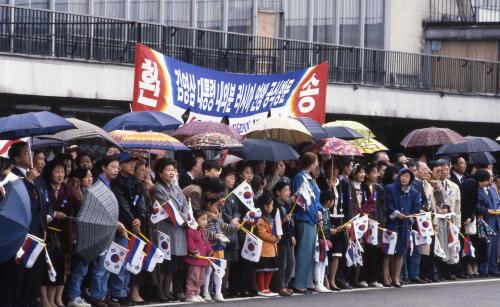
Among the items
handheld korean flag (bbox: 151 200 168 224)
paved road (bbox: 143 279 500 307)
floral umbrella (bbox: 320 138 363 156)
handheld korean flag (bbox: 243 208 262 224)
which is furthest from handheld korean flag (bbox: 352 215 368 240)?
handheld korean flag (bbox: 151 200 168 224)

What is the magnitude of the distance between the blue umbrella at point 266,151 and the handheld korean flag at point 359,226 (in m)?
1.70

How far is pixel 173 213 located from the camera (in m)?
18.9

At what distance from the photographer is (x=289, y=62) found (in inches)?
1305

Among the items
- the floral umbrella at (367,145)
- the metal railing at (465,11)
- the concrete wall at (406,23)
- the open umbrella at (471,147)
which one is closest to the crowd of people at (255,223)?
the open umbrella at (471,147)

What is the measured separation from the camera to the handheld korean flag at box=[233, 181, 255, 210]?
65.5 feet

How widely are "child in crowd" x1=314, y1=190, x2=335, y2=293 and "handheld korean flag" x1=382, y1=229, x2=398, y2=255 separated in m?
1.30

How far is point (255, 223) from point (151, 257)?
2.01 metres

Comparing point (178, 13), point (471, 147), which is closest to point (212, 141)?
point (471, 147)

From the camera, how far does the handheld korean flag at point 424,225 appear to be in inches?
900

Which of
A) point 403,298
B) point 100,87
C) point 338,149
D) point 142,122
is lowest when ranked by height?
point 403,298

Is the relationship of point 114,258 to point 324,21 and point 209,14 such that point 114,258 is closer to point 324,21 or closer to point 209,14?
point 209,14

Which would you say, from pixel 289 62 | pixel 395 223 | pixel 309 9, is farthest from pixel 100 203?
pixel 309 9

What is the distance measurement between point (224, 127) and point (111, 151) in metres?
2.48

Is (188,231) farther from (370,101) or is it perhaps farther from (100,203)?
(370,101)
